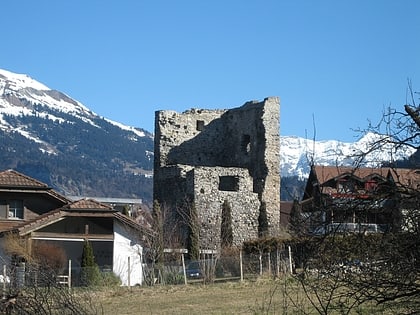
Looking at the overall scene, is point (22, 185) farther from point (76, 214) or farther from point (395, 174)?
point (395, 174)

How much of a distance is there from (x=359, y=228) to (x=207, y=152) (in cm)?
5086

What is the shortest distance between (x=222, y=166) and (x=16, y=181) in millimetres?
16927

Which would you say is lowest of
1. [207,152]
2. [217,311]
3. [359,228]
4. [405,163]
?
[217,311]

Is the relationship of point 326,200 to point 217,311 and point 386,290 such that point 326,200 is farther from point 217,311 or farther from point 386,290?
point 217,311

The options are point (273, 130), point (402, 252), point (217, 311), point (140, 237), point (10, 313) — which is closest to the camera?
point (402, 252)

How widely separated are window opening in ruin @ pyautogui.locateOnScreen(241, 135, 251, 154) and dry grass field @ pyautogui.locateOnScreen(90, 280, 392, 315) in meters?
26.8

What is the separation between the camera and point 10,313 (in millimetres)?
11336

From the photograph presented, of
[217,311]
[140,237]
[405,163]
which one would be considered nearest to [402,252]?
[405,163]

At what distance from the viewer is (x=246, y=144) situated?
5897cm

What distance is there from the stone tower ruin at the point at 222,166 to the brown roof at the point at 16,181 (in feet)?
30.0

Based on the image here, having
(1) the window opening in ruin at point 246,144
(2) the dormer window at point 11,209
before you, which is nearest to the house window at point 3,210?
(2) the dormer window at point 11,209

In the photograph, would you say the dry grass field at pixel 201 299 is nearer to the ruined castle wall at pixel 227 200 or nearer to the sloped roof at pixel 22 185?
the sloped roof at pixel 22 185

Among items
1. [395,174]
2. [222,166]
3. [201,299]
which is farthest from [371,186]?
[222,166]

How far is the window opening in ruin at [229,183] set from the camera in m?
55.5
